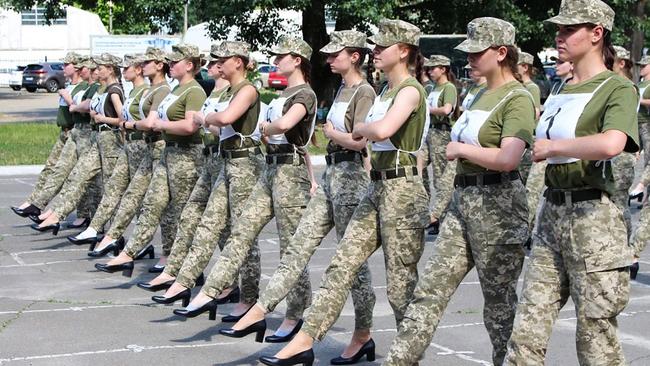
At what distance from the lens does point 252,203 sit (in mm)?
8258

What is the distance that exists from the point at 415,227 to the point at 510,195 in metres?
0.85

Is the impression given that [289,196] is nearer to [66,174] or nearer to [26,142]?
[66,174]

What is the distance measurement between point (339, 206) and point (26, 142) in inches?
821

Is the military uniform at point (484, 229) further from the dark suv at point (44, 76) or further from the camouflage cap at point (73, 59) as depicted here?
the dark suv at point (44, 76)

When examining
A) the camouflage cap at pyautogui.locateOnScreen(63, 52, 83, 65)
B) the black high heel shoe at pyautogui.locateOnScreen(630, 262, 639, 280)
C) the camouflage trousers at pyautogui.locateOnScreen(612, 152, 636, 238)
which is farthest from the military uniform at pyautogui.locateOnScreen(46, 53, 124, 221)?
the black high heel shoe at pyautogui.locateOnScreen(630, 262, 639, 280)

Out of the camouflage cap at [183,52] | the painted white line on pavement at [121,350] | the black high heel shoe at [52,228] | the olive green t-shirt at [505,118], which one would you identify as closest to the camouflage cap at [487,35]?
the olive green t-shirt at [505,118]

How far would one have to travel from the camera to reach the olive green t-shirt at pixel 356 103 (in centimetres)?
739

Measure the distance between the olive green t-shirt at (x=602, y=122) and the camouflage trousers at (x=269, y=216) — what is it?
2.88 meters

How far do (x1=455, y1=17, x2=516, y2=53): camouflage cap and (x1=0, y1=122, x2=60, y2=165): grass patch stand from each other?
58.9 ft

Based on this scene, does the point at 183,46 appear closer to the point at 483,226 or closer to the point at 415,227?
the point at 415,227

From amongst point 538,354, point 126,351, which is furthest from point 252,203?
point 538,354

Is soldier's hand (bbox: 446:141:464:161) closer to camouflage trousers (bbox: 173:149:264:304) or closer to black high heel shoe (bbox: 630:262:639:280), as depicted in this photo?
camouflage trousers (bbox: 173:149:264:304)

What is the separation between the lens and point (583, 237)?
535 centimetres

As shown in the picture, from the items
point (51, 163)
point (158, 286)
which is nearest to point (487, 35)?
point (158, 286)
